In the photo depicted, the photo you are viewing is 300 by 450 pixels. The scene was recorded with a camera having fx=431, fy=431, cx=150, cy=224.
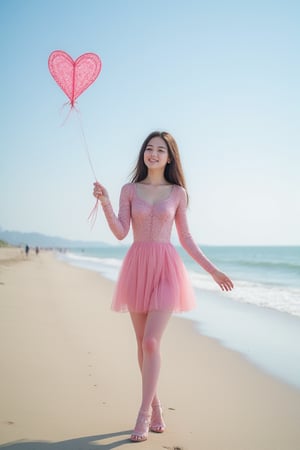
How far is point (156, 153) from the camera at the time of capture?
3406mm

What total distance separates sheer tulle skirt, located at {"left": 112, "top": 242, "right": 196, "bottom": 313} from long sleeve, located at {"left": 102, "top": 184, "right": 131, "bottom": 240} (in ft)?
0.55

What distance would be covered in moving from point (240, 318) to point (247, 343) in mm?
2072

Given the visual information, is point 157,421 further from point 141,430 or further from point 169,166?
point 169,166

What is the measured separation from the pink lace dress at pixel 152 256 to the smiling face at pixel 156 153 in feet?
0.74

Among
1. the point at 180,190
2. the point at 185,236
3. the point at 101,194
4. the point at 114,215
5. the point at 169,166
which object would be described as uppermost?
the point at 169,166

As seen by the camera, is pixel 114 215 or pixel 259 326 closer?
pixel 114 215

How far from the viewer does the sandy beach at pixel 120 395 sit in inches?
120

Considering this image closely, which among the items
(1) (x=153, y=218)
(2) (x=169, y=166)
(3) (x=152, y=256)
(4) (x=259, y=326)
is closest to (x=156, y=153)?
(2) (x=169, y=166)

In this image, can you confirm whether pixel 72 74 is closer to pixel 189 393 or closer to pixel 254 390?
pixel 189 393

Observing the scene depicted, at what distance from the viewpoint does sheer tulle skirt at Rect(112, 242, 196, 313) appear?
10.3ft

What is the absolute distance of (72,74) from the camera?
3.87 m

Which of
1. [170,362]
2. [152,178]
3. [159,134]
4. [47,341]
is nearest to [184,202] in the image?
[152,178]

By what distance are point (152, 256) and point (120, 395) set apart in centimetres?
147

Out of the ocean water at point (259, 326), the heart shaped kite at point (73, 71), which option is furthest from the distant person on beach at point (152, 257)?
the ocean water at point (259, 326)
